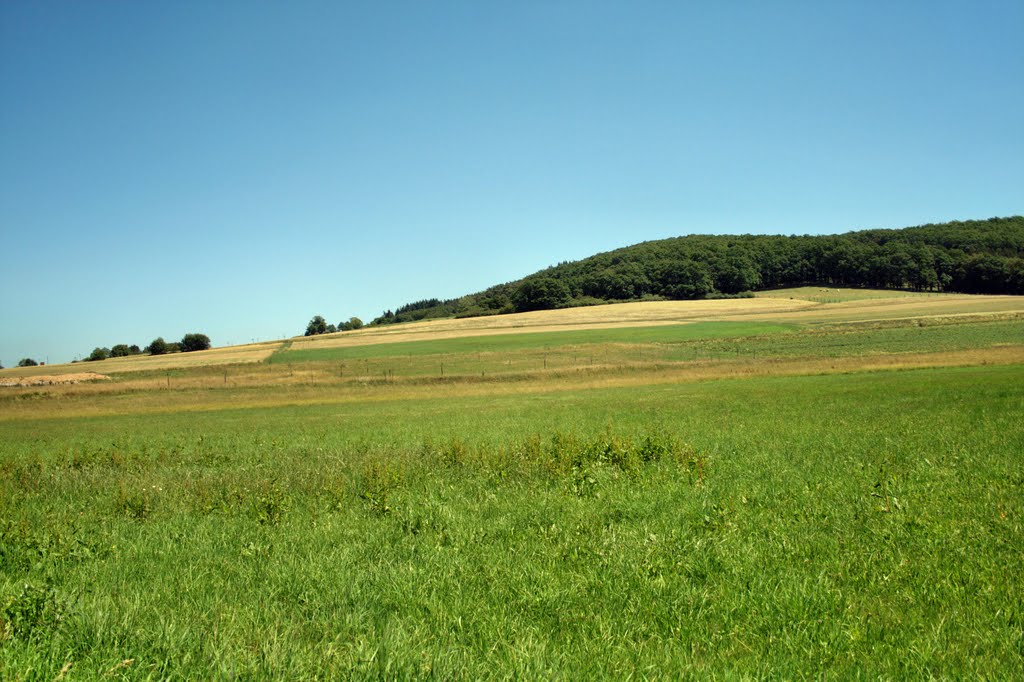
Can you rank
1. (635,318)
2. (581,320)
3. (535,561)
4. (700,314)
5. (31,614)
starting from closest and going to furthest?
(31,614), (535,561), (700,314), (635,318), (581,320)

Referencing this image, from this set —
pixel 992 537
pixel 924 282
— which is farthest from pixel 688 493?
pixel 924 282

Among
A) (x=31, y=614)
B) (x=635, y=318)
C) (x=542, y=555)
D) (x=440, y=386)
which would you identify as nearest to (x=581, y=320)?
(x=635, y=318)

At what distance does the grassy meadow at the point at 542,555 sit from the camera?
5.23 metres

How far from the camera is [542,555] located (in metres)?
7.59

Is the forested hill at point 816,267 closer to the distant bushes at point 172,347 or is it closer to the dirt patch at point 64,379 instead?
the distant bushes at point 172,347

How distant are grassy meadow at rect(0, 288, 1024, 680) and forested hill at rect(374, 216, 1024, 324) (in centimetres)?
12535

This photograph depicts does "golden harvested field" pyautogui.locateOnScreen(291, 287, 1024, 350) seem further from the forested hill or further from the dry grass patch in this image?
the forested hill

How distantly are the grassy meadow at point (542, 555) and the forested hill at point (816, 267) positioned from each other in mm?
125354

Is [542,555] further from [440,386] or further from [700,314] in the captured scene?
[700,314]

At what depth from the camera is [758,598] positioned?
6.31m

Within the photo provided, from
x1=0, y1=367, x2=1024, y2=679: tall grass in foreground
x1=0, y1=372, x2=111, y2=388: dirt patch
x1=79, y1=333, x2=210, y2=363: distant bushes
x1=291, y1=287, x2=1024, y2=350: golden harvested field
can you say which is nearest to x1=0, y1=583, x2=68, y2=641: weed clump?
x1=0, y1=367, x2=1024, y2=679: tall grass in foreground

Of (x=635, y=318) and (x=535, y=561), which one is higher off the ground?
(x=635, y=318)

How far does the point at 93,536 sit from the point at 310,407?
30002 mm

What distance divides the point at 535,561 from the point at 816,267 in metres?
156
